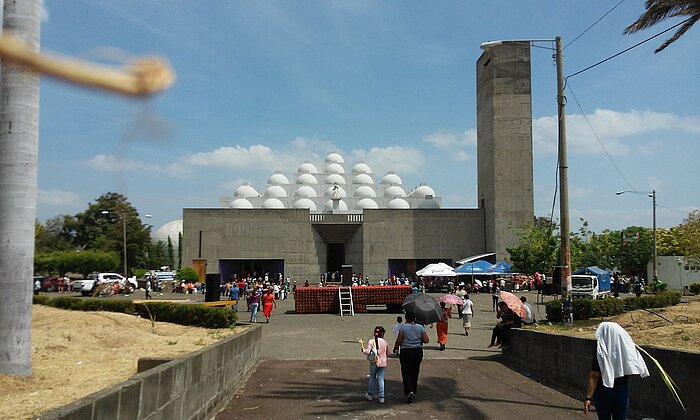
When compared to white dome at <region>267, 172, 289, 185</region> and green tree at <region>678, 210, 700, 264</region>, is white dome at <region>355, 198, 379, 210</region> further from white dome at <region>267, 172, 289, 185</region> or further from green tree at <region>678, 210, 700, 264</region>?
green tree at <region>678, 210, 700, 264</region>

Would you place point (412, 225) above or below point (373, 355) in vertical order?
above

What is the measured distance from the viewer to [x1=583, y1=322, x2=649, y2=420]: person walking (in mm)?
5316

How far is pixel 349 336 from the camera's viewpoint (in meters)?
17.5

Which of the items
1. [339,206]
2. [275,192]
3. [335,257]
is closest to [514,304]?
[339,206]

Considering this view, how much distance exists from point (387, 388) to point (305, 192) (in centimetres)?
6002

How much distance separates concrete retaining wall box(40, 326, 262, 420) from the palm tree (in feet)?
33.4

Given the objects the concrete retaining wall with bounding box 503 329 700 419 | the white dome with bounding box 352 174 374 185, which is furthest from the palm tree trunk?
the white dome with bounding box 352 174 374 185

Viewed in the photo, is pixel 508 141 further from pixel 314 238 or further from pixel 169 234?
pixel 169 234

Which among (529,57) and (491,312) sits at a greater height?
(529,57)

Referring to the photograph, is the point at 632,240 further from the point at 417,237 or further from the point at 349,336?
the point at 349,336

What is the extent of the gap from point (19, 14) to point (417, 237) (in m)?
48.5

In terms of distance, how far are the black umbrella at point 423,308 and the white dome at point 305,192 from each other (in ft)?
187

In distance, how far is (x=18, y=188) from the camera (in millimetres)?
7750

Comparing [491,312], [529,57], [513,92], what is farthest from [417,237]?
[491,312]
